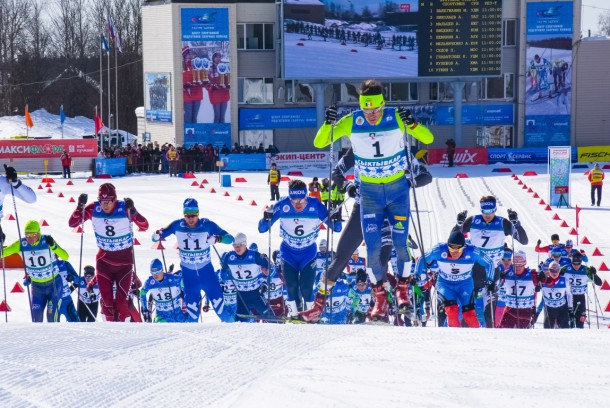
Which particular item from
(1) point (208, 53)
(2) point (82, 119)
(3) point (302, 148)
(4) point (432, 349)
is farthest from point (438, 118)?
(4) point (432, 349)

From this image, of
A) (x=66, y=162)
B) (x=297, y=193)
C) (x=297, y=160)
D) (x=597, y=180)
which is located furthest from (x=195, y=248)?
(x=297, y=160)

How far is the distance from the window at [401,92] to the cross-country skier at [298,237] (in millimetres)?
35634

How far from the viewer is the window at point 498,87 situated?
1858 inches

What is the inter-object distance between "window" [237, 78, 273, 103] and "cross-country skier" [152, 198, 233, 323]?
34.3 m

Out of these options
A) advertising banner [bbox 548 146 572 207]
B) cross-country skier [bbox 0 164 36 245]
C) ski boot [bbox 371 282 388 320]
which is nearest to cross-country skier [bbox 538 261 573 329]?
ski boot [bbox 371 282 388 320]

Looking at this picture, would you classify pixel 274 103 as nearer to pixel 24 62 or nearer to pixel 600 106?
pixel 600 106

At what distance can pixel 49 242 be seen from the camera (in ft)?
40.6

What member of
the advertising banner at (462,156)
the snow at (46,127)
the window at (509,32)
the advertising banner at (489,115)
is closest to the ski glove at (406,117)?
the advertising banner at (462,156)

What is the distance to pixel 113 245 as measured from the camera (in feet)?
37.1

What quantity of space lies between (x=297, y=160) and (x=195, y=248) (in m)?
30.1

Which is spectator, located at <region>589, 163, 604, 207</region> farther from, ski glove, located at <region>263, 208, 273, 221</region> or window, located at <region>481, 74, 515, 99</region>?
window, located at <region>481, 74, 515, 99</region>

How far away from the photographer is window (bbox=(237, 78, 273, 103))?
45844 millimetres

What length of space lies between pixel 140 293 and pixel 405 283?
14.0ft

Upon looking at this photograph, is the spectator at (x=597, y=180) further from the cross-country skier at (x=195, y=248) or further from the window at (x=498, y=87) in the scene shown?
the window at (x=498, y=87)
